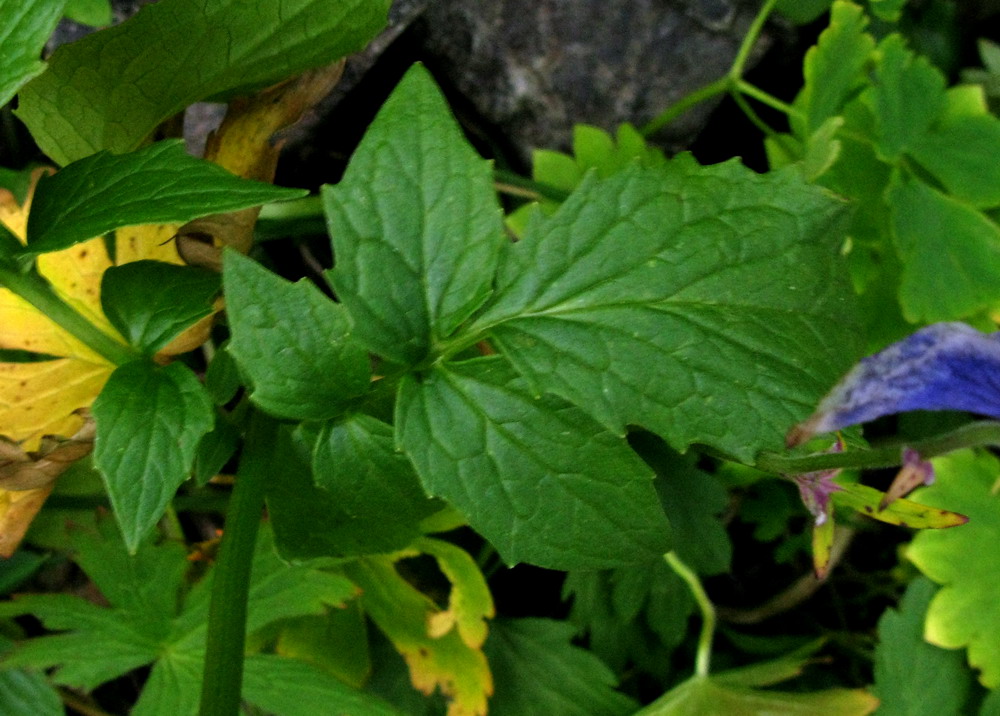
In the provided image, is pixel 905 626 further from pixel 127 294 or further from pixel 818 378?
pixel 127 294

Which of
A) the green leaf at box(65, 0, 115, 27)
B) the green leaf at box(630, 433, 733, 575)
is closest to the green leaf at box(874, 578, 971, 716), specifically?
the green leaf at box(630, 433, 733, 575)

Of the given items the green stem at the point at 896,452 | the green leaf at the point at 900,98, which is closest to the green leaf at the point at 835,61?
the green leaf at the point at 900,98

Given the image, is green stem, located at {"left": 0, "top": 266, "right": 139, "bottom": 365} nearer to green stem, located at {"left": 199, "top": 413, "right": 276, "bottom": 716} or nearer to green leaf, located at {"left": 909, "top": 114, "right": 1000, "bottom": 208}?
green stem, located at {"left": 199, "top": 413, "right": 276, "bottom": 716}

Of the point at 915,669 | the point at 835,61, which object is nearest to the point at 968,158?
the point at 835,61

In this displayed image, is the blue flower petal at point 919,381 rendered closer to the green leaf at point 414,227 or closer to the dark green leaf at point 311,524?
the green leaf at point 414,227

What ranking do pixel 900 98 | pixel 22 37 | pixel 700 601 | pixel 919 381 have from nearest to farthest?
pixel 919 381 < pixel 22 37 < pixel 700 601 < pixel 900 98

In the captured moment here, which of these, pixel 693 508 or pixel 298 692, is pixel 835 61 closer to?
pixel 693 508

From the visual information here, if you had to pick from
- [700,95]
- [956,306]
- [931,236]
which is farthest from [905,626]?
[700,95]
